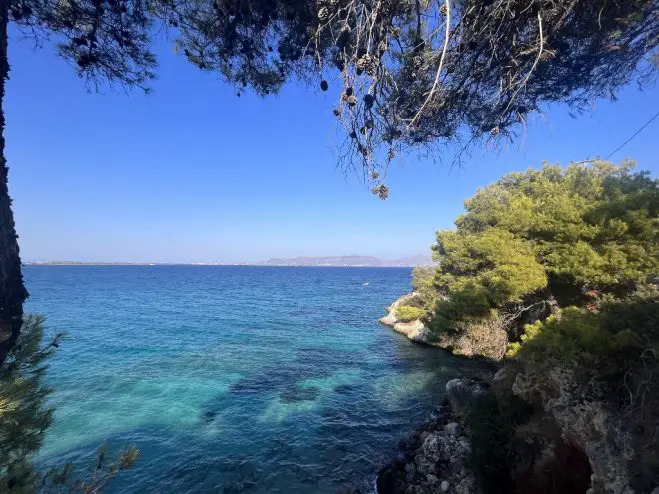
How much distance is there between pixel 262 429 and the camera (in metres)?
11.2

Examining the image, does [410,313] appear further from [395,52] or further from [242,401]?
[395,52]

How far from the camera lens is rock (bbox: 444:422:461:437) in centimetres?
901

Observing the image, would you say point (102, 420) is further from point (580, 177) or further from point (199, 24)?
point (580, 177)

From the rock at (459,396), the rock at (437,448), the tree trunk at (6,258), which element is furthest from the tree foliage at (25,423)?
the rock at (459,396)

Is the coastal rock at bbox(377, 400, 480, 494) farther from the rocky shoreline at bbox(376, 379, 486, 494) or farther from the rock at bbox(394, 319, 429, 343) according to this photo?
the rock at bbox(394, 319, 429, 343)

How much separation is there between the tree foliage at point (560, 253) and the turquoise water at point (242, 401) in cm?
450

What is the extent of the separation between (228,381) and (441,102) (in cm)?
1556

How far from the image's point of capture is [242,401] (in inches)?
529

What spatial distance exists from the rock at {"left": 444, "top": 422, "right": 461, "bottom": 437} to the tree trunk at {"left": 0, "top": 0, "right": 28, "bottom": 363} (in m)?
9.83

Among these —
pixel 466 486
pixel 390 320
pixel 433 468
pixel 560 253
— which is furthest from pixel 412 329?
pixel 466 486

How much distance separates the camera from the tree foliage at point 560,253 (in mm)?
10805

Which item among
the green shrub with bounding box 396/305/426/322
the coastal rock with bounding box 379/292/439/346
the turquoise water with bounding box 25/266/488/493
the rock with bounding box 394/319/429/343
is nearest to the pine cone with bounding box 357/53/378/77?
the turquoise water with bounding box 25/266/488/493

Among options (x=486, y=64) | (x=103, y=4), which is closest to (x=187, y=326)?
(x=103, y=4)

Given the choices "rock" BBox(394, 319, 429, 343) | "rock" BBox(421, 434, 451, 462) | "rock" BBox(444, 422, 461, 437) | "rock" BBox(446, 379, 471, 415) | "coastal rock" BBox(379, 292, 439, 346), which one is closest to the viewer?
"rock" BBox(421, 434, 451, 462)
